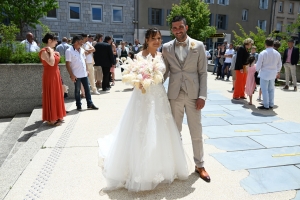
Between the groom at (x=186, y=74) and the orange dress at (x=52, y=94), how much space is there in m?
3.16

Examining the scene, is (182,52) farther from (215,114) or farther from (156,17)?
(156,17)

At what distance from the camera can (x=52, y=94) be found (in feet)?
18.7

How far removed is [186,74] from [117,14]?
29.3 m

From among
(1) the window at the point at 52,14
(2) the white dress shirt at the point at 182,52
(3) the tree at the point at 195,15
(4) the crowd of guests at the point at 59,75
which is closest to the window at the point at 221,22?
(3) the tree at the point at 195,15

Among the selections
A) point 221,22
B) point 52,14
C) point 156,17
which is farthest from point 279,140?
point 221,22

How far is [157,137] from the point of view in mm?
3209

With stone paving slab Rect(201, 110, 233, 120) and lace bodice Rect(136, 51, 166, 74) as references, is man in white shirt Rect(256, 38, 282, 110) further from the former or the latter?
lace bodice Rect(136, 51, 166, 74)

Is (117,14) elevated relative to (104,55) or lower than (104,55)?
elevated

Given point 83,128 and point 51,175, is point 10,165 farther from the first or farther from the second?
point 83,128

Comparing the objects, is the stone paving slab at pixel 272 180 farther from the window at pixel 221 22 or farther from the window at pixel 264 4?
the window at pixel 264 4

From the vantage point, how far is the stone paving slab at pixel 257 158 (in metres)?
3.94

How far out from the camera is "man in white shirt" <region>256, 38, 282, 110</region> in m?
7.37

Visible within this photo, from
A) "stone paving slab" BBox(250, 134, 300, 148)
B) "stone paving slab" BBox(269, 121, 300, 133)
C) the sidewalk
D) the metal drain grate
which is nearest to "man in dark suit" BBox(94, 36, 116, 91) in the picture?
the sidewalk

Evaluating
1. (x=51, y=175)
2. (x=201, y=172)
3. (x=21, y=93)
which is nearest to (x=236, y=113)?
(x=201, y=172)
